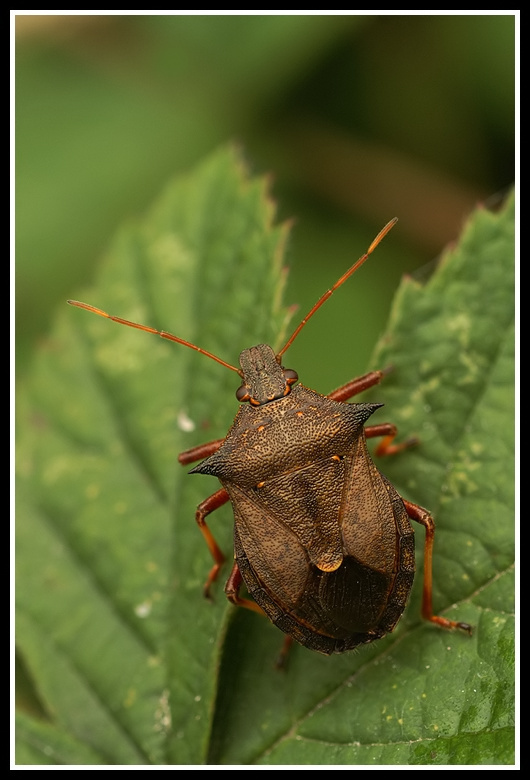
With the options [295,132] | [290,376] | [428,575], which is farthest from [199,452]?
[295,132]

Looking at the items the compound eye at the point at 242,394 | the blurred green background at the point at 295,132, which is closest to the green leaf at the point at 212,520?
the compound eye at the point at 242,394

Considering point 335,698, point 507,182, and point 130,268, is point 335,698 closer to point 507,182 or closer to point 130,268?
point 130,268

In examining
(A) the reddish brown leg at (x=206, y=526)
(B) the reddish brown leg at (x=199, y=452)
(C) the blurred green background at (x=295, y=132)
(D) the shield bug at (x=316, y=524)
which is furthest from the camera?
(C) the blurred green background at (x=295, y=132)

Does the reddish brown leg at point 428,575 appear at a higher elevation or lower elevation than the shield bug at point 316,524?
lower

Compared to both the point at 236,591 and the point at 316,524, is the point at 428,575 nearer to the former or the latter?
the point at 316,524

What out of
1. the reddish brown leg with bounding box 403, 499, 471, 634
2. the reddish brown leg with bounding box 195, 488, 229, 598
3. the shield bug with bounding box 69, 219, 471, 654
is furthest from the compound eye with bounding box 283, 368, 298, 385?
the reddish brown leg with bounding box 403, 499, 471, 634

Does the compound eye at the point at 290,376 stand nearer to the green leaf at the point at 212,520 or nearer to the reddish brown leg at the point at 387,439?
the green leaf at the point at 212,520
